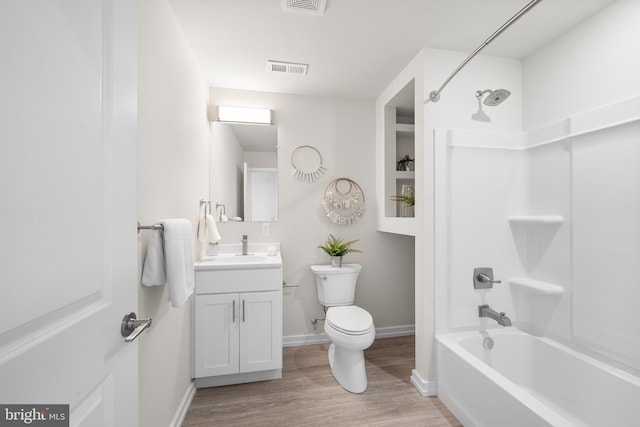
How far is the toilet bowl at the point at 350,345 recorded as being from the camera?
1.82 meters

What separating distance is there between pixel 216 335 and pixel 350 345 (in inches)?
37.8

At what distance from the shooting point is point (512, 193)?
1955mm

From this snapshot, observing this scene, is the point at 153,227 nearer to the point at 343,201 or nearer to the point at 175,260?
the point at 175,260

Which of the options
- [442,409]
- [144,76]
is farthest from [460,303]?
[144,76]

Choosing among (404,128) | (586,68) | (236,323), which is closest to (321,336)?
(236,323)

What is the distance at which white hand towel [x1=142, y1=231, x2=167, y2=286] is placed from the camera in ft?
3.94

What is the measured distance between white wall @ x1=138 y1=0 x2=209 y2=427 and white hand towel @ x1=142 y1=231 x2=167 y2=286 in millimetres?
48

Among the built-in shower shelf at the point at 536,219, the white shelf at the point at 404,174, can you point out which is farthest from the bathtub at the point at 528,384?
the white shelf at the point at 404,174

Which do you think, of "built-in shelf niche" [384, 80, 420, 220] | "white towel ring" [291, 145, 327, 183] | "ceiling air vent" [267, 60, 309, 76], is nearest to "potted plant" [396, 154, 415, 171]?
→ "built-in shelf niche" [384, 80, 420, 220]

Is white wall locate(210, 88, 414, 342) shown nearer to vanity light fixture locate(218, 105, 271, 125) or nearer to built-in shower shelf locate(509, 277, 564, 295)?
vanity light fixture locate(218, 105, 271, 125)

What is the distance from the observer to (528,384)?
1738 mm

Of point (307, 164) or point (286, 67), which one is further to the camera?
point (307, 164)

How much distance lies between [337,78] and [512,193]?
1.67 m

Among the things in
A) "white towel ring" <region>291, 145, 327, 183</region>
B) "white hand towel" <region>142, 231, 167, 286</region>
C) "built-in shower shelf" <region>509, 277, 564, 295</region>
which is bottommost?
"built-in shower shelf" <region>509, 277, 564, 295</region>
